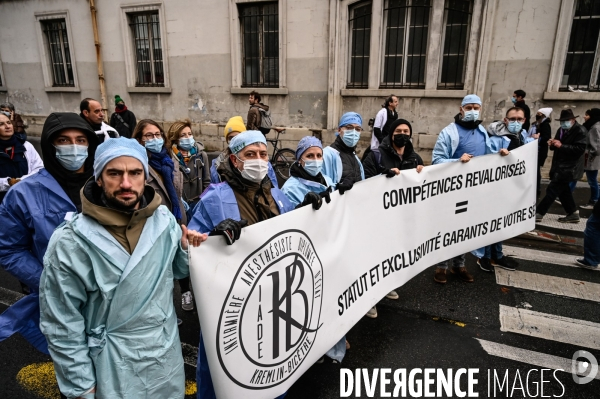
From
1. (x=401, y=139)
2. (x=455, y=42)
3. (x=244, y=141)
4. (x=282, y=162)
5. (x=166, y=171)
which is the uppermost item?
(x=455, y=42)

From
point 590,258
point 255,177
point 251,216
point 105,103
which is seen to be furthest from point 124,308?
point 105,103

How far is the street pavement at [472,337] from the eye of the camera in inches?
111

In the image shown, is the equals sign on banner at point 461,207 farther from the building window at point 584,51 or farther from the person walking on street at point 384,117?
the building window at point 584,51

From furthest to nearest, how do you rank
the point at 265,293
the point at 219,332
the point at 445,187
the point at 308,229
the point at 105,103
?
the point at 105,103, the point at 445,187, the point at 308,229, the point at 265,293, the point at 219,332

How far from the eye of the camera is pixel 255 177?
7.95 feet

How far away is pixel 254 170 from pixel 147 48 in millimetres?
12486

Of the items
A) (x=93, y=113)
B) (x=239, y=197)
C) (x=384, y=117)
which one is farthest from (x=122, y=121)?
(x=239, y=197)

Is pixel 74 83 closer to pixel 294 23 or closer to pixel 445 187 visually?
pixel 294 23

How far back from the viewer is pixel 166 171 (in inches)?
136

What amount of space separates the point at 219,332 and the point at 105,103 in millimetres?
14106

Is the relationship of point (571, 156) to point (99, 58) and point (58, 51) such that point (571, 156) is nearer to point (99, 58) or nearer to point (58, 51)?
point (99, 58)

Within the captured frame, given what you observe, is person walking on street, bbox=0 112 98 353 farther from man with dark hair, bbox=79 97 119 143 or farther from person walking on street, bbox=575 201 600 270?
person walking on street, bbox=575 201 600 270

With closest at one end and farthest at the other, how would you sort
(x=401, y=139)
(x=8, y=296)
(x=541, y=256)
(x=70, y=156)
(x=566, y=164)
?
(x=70, y=156) → (x=401, y=139) → (x=8, y=296) → (x=541, y=256) → (x=566, y=164)

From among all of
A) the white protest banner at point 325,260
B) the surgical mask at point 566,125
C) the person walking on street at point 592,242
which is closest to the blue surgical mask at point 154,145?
the white protest banner at point 325,260
